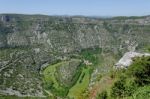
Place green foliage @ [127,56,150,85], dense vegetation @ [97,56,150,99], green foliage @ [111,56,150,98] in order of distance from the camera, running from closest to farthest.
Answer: dense vegetation @ [97,56,150,99] < green foliage @ [111,56,150,98] < green foliage @ [127,56,150,85]

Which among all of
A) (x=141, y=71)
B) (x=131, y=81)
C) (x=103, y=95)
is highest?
(x=141, y=71)

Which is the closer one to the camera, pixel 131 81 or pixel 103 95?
pixel 103 95

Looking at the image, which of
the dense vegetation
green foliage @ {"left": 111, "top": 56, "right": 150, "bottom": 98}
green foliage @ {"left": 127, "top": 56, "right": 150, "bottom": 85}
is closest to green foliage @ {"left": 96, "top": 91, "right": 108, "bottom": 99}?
the dense vegetation

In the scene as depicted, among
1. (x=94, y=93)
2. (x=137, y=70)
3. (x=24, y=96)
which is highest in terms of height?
(x=137, y=70)

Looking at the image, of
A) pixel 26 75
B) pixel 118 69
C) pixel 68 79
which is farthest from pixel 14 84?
pixel 118 69

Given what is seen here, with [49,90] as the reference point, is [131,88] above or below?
above

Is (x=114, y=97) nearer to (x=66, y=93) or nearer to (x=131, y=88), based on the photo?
(x=131, y=88)

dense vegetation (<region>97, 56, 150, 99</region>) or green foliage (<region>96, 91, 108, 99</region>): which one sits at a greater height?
dense vegetation (<region>97, 56, 150, 99</region>)

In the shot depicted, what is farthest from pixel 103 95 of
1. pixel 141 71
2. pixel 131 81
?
pixel 141 71

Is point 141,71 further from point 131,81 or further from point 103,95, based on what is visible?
point 103,95

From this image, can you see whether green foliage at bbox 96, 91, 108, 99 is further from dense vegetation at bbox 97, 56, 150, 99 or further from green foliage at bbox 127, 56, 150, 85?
green foliage at bbox 127, 56, 150, 85

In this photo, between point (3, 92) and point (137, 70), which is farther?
point (3, 92)
